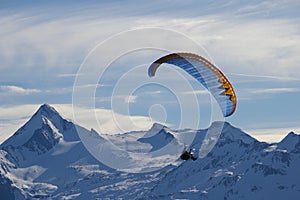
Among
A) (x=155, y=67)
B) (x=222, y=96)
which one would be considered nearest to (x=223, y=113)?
(x=222, y=96)

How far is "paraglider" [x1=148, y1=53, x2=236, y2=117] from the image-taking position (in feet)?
250

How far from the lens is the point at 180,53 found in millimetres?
75250

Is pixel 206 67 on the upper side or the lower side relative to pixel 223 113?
upper

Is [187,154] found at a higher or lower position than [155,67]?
lower

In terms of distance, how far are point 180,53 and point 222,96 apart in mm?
6627

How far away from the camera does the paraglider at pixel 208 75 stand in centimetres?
7631

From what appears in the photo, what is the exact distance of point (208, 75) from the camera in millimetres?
76875

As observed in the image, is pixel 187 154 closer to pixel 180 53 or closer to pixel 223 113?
pixel 223 113

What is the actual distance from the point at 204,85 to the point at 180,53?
4.54 metres

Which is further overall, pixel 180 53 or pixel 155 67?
pixel 155 67

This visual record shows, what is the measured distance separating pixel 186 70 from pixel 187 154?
894cm

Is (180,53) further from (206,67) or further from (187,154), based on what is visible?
(187,154)

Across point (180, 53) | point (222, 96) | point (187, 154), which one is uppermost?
point (180, 53)

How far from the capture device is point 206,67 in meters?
77.1
